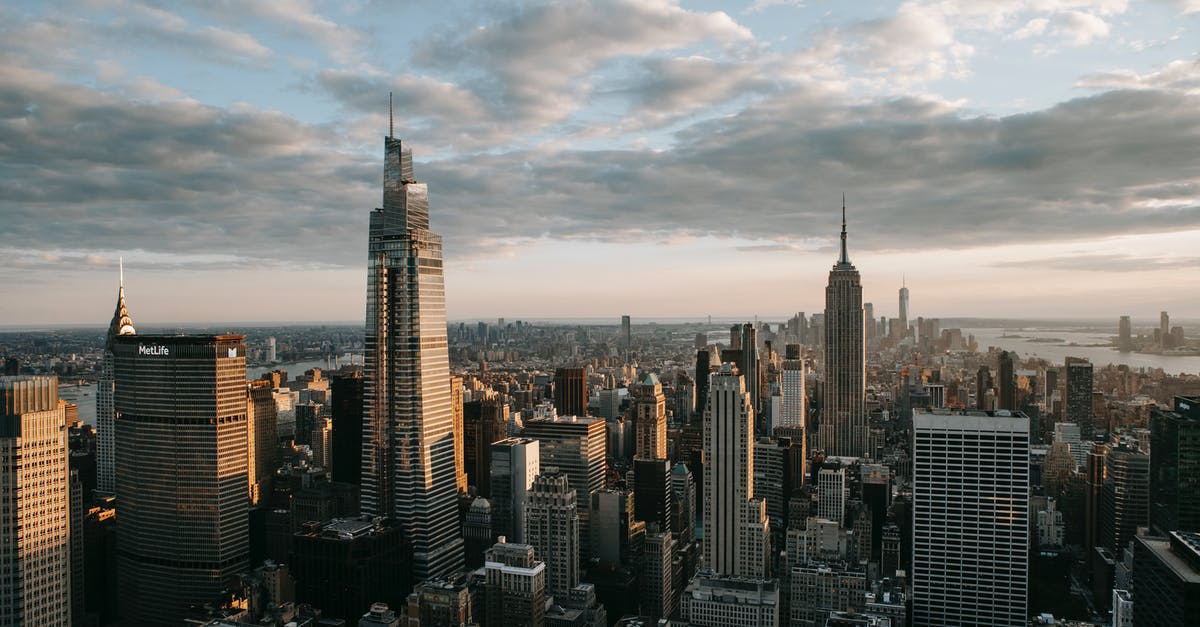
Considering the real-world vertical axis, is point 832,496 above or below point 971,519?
below

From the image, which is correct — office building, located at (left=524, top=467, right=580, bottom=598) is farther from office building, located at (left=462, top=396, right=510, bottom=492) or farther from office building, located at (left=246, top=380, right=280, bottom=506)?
office building, located at (left=246, top=380, right=280, bottom=506)

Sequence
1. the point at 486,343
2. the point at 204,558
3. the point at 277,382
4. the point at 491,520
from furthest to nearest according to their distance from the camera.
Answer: the point at 486,343 → the point at 277,382 → the point at 491,520 → the point at 204,558

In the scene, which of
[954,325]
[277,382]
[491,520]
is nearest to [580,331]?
[277,382]

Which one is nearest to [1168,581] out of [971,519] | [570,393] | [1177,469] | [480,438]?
[971,519]

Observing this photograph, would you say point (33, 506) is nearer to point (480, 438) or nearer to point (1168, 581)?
point (480, 438)

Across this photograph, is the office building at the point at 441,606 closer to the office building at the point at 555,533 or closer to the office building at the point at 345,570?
the office building at the point at 345,570

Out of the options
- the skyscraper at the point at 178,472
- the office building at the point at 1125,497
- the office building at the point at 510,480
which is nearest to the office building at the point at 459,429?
the office building at the point at 510,480

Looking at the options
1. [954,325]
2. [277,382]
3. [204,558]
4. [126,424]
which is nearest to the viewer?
[204,558]

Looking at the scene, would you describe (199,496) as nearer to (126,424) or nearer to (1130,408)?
(126,424)
